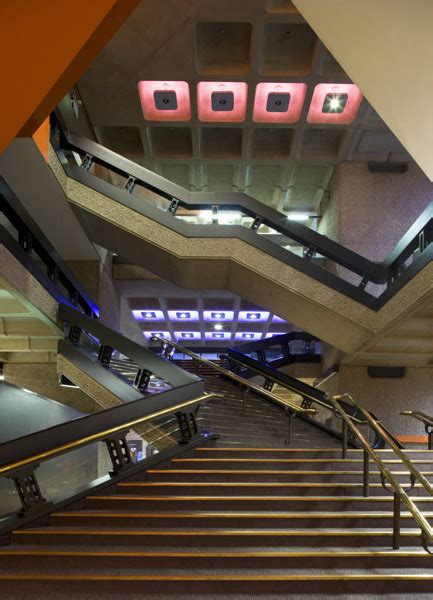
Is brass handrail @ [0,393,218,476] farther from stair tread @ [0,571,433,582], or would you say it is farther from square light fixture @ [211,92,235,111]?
square light fixture @ [211,92,235,111]

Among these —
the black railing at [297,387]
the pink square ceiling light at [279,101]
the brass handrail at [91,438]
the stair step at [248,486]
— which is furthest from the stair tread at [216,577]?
the pink square ceiling light at [279,101]

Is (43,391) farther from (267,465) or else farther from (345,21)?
(345,21)

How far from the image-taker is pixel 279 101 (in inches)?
427

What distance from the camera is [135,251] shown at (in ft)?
33.3

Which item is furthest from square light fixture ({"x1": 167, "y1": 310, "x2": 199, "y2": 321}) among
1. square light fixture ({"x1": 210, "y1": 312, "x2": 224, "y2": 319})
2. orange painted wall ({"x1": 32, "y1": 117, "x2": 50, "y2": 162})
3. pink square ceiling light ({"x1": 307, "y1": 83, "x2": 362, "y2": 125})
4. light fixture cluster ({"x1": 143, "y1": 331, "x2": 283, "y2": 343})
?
orange painted wall ({"x1": 32, "y1": 117, "x2": 50, "y2": 162})

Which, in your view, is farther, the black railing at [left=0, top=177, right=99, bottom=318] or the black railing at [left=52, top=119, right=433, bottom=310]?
the black railing at [left=52, top=119, right=433, bottom=310]

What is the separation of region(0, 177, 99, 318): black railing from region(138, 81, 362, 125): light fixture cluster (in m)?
4.14

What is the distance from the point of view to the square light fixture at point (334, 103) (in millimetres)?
10719

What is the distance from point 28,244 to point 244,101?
5776 millimetres

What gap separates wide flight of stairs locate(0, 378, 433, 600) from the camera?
3.58m

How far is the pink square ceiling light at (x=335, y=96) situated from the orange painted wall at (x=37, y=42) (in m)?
8.62

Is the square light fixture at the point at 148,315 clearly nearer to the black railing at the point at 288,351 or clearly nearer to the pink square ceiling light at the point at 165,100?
the black railing at the point at 288,351

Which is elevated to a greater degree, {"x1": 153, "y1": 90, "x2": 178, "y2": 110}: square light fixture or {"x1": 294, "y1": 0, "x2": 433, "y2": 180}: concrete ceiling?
{"x1": 153, "y1": 90, "x2": 178, "y2": 110}: square light fixture

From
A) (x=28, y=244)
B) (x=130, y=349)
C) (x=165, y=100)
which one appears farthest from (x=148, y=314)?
(x=28, y=244)
